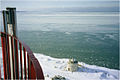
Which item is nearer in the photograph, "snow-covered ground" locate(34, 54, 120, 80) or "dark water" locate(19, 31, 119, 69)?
"snow-covered ground" locate(34, 54, 120, 80)

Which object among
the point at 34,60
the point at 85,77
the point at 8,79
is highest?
the point at 34,60

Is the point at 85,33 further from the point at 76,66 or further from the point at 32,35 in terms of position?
the point at 76,66

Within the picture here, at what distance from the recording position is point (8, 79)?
5.48ft

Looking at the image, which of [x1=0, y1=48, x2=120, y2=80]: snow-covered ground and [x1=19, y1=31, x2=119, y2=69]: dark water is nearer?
[x1=0, y1=48, x2=120, y2=80]: snow-covered ground

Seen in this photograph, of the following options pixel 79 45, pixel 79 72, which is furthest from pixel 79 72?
pixel 79 45

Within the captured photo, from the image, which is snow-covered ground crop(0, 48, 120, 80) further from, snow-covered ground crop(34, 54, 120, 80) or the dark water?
the dark water

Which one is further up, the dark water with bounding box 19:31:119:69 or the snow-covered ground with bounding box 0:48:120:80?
the dark water with bounding box 19:31:119:69

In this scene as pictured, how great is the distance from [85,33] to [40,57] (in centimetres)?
570

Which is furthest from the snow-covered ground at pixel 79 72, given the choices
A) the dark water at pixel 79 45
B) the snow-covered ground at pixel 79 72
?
the dark water at pixel 79 45

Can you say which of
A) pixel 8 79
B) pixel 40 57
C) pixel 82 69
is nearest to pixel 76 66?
pixel 82 69

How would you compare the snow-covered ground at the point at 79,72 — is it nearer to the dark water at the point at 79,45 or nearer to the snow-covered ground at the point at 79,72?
the snow-covered ground at the point at 79,72

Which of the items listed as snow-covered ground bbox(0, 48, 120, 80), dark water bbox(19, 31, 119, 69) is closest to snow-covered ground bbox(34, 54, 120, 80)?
snow-covered ground bbox(0, 48, 120, 80)

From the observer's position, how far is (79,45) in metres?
11.6

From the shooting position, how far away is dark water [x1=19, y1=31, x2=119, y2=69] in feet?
32.3
